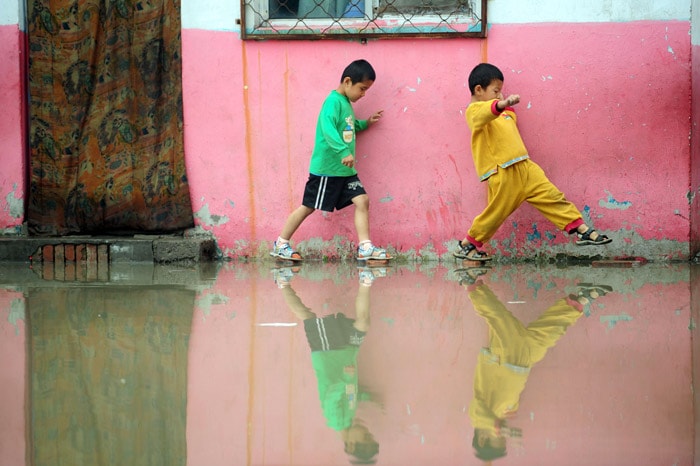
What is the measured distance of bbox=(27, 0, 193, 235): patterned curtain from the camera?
20.4ft

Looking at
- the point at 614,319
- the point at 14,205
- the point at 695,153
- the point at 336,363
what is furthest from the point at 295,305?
the point at 695,153

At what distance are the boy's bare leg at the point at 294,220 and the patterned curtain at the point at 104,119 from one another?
723mm

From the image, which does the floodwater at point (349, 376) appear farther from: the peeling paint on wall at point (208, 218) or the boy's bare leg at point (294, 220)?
the peeling paint on wall at point (208, 218)

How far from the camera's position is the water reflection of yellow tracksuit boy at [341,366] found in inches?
82.2

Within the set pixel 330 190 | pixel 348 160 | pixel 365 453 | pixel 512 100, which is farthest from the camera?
pixel 330 190

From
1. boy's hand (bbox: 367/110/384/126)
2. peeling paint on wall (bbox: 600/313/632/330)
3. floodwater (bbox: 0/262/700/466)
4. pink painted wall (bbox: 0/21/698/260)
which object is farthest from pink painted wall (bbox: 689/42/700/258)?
peeling paint on wall (bbox: 600/313/632/330)

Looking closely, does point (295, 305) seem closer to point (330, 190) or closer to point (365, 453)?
point (330, 190)

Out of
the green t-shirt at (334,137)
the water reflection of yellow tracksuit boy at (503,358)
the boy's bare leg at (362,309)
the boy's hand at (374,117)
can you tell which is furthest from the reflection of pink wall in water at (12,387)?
the boy's hand at (374,117)

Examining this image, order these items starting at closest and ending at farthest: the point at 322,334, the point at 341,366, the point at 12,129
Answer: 1. the point at 341,366
2. the point at 322,334
3. the point at 12,129

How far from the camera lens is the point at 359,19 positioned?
612 cm

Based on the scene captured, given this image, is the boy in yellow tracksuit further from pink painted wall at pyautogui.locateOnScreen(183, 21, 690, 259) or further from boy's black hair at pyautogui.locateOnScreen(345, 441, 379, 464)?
→ boy's black hair at pyautogui.locateOnScreen(345, 441, 379, 464)

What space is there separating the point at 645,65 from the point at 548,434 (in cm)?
439

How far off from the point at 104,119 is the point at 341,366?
4051mm

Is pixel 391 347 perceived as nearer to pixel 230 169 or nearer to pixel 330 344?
pixel 330 344
